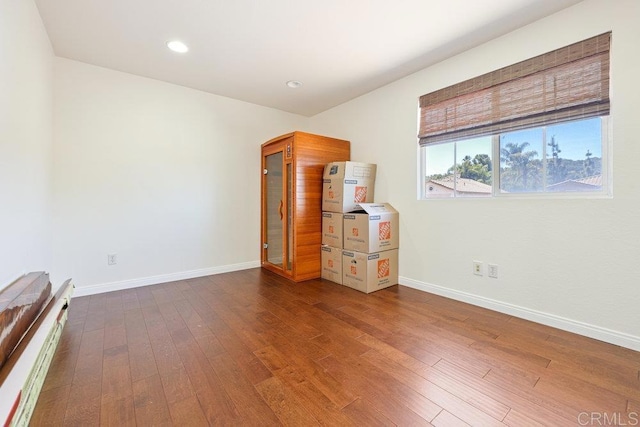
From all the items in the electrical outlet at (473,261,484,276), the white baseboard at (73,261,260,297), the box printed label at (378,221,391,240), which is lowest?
the white baseboard at (73,261,260,297)

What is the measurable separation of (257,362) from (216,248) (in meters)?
2.30

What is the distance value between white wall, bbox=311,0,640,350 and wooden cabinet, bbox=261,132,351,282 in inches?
34.0

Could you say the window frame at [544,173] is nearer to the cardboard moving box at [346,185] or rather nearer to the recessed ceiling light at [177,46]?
the cardboard moving box at [346,185]

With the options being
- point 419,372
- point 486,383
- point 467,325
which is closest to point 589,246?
point 467,325

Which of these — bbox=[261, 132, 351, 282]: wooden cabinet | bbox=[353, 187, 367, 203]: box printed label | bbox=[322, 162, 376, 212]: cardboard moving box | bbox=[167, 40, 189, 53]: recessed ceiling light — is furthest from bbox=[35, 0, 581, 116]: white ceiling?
bbox=[353, 187, 367, 203]: box printed label

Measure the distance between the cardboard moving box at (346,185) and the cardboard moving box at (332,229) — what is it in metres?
0.08

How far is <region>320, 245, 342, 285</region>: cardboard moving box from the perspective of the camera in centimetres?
325

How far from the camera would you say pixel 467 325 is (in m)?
2.14

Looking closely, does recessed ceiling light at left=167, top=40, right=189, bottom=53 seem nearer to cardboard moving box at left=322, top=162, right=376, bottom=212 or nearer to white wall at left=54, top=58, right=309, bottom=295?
white wall at left=54, top=58, right=309, bottom=295

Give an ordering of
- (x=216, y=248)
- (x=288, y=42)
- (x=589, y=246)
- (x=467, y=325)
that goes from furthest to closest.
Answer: (x=216, y=248), (x=288, y=42), (x=467, y=325), (x=589, y=246)

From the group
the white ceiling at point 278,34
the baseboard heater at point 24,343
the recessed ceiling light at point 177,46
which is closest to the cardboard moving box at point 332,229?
the white ceiling at point 278,34

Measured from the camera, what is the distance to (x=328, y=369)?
5.16ft

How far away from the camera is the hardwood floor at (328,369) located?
4.09ft

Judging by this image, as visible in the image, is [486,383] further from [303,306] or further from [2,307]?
[2,307]
